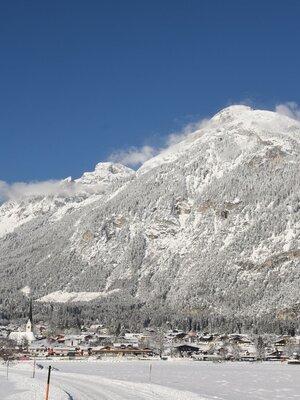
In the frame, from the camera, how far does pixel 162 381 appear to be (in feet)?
328

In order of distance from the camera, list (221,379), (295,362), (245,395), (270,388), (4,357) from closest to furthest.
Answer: (245,395) → (270,388) → (221,379) → (4,357) → (295,362)

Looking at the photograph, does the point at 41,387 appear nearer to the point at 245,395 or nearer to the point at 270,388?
the point at 245,395

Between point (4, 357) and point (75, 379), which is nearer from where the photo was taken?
point (75, 379)

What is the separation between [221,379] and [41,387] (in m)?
39.5

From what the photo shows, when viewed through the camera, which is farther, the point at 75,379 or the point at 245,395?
the point at 75,379

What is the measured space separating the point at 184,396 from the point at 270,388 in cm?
2241

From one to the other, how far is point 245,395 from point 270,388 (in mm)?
12316

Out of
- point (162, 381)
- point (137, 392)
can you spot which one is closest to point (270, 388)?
point (162, 381)

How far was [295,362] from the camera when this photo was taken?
19338 centimetres

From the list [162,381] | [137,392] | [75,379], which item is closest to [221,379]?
[162,381]

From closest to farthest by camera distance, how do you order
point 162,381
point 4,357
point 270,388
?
1. point 270,388
2. point 162,381
3. point 4,357

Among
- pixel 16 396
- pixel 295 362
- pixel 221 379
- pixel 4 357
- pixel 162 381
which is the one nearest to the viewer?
pixel 16 396

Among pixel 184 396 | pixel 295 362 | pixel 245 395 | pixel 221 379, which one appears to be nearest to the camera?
pixel 184 396

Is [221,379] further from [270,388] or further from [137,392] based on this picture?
[137,392]
